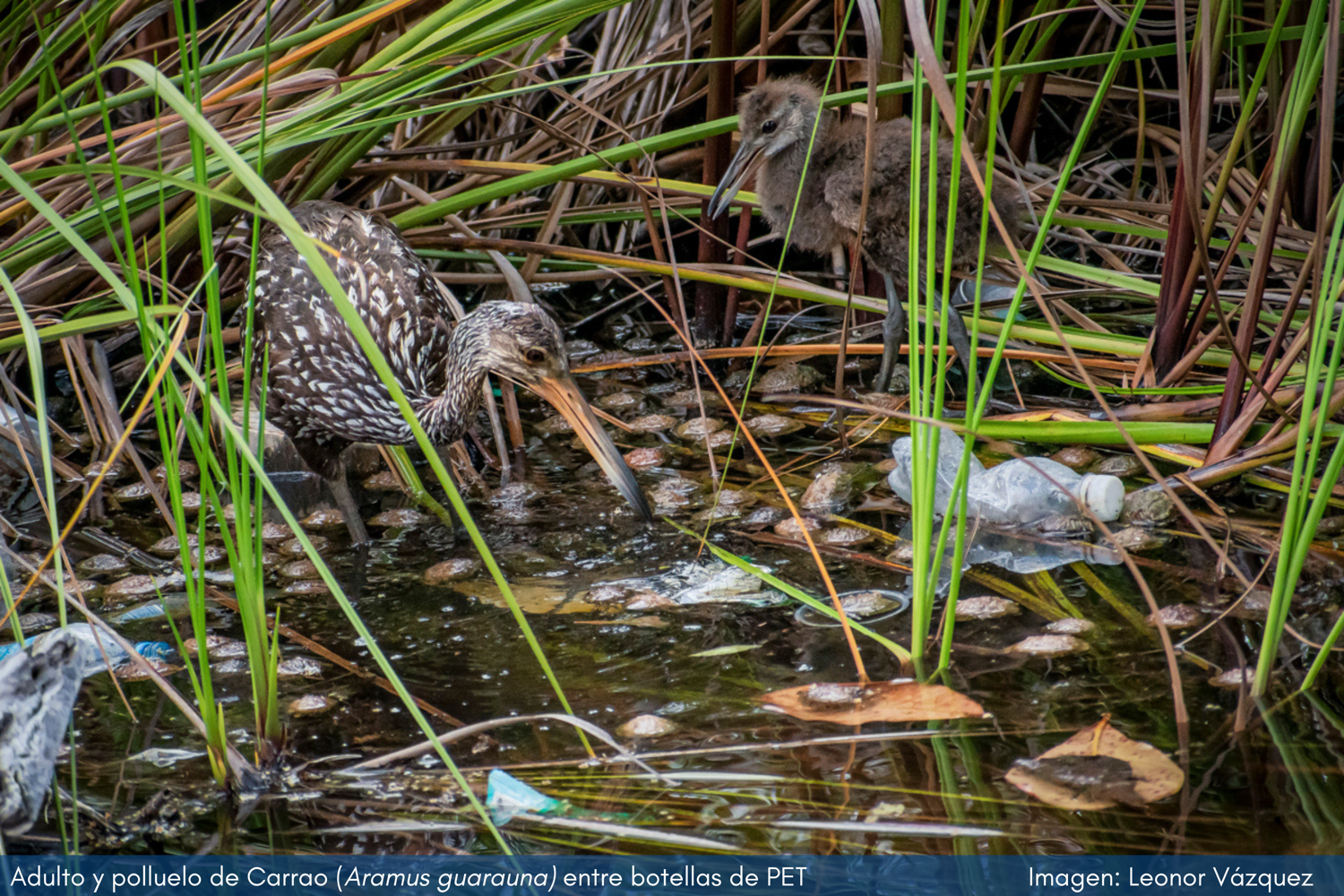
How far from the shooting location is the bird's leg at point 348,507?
303 cm

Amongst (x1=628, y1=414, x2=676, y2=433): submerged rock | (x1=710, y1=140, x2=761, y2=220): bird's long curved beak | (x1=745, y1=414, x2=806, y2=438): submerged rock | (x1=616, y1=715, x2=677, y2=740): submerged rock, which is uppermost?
(x1=710, y1=140, x2=761, y2=220): bird's long curved beak

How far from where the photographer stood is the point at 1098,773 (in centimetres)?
181

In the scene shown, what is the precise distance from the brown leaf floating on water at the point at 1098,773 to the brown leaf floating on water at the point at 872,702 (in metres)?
0.17

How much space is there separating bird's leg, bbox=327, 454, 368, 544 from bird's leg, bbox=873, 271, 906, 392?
1607 mm

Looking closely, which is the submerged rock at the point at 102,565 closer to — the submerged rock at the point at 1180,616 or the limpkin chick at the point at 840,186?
the limpkin chick at the point at 840,186

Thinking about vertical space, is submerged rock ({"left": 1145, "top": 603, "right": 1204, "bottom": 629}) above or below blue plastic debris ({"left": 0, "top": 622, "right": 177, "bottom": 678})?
below

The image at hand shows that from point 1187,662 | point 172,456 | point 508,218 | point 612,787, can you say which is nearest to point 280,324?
point 508,218

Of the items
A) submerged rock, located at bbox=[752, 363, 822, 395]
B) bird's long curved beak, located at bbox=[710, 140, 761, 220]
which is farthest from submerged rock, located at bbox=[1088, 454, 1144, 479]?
bird's long curved beak, located at bbox=[710, 140, 761, 220]

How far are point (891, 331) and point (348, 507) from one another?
5.53ft

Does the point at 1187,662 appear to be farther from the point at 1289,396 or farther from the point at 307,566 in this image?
the point at 307,566

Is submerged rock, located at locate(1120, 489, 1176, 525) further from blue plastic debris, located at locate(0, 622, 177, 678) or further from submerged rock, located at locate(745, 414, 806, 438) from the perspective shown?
blue plastic debris, located at locate(0, 622, 177, 678)

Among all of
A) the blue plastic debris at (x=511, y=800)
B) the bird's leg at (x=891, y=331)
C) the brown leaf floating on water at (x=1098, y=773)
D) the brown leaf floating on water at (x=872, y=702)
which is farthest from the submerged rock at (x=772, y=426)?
the blue plastic debris at (x=511, y=800)

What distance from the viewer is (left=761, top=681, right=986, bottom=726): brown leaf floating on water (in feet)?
6.60

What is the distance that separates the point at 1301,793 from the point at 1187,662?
1.38 feet
